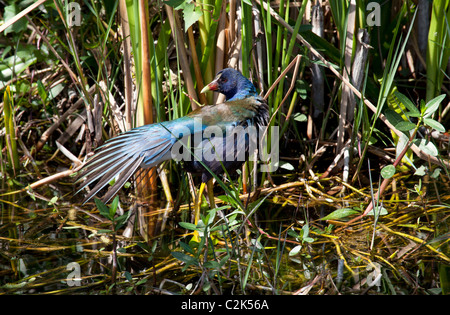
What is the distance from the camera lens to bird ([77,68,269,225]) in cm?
198

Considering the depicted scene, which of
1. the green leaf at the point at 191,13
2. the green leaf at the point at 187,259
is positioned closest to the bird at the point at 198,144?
the green leaf at the point at 191,13

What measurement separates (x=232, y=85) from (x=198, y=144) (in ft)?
1.11

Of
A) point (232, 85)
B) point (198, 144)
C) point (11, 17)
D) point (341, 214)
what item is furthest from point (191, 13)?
point (11, 17)

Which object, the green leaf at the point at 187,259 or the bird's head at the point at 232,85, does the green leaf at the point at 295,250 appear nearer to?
the green leaf at the point at 187,259

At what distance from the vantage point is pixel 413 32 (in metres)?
2.61

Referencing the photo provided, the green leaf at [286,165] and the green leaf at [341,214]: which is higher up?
the green leaf at [286,165]

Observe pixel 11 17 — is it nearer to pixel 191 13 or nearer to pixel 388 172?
pixel 191 13

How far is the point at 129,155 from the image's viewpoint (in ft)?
6.53

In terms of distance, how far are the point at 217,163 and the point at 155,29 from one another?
3.35 feet

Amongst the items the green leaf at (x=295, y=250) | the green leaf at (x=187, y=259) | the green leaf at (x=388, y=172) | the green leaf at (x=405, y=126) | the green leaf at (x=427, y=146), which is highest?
the green leaf at (x=405, y=126)

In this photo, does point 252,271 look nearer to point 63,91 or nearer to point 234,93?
point 234,93

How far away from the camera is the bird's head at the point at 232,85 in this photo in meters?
2.20
